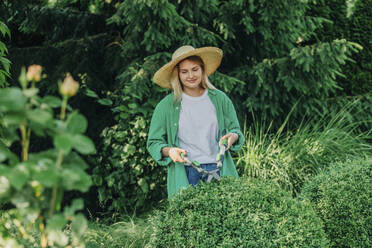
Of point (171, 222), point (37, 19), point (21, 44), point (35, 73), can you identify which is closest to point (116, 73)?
point (37, 19)

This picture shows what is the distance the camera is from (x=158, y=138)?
272cm

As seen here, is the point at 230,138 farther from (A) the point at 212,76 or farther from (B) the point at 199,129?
(A) the point at 212,76

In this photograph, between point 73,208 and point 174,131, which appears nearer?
point 73,208

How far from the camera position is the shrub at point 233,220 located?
198 centimetres

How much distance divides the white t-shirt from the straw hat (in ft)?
0.65

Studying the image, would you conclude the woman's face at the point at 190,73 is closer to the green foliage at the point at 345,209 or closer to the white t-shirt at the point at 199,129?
the white t-shirt at the point at 199,129

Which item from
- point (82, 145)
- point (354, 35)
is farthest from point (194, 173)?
point (354, 35)

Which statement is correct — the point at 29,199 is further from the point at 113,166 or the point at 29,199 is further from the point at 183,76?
the point at 113,166

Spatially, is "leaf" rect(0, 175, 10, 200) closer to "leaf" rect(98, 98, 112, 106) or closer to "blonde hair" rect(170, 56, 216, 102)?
"blonde hair" rect(170, 56, 216, 102)

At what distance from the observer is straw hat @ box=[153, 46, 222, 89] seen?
2709mm

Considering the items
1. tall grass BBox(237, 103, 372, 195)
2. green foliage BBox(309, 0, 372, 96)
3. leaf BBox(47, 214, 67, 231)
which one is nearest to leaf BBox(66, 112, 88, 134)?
leaf BBox(47, 214, 67, 231)

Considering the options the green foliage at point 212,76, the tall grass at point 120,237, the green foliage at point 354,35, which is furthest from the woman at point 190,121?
the green foliage at point 354,35

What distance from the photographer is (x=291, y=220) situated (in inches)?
82.9

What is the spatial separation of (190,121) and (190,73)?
345 millimetres
